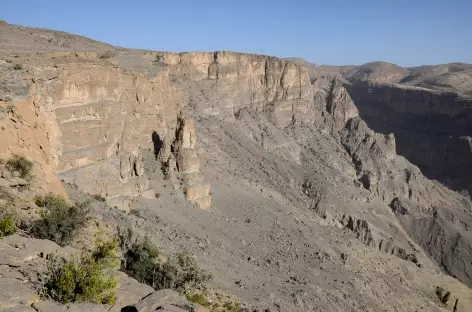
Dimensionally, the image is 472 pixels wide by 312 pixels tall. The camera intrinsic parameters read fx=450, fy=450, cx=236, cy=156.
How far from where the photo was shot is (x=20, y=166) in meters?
15.7

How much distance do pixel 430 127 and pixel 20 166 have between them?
101869mm

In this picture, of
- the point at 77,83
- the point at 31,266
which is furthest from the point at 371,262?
the point at 31,266

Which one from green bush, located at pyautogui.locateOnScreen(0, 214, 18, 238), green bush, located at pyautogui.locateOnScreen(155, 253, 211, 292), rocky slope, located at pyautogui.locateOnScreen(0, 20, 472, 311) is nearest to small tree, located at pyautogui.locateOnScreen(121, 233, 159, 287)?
green bush, located at pyautogui.locateOnScreen(155, 253, 211, 292)

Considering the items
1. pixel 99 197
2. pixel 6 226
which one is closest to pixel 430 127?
pixel 99 197

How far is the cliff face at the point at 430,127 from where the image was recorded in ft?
298

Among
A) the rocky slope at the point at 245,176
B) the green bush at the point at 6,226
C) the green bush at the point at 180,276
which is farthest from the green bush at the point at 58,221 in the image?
the green bush at the point at 180,276

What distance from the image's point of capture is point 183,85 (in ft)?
186

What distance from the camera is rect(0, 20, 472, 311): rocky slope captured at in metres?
25.2

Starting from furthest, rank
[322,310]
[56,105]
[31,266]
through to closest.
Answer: [322,310] < [56,105] < [31,266]

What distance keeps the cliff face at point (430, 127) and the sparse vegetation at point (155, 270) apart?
249ft

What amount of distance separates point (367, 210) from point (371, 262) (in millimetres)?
17240

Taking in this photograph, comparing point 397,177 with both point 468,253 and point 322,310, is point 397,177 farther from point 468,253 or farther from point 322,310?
point 322,310

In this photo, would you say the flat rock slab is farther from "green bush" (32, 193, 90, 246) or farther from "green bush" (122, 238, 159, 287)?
"green bush" (122, 238, 159, 287)

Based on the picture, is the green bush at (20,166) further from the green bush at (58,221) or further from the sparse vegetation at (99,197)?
the sparse vegetation at (99,197)
